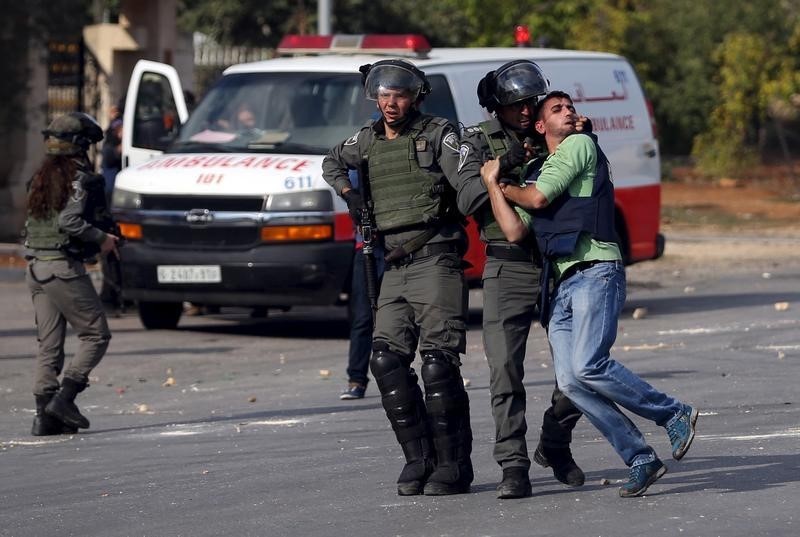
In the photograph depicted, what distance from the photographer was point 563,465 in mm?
6449

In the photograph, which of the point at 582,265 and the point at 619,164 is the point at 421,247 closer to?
the point at 582,265

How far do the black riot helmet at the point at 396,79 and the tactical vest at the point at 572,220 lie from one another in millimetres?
769

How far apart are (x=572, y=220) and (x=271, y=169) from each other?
19.6ft

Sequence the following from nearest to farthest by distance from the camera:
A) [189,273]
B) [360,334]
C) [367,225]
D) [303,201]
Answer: [367,225] → [360,334] → [303,201] → [189,273]

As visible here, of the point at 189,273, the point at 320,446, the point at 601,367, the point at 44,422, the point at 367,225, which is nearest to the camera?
the point at 601,367

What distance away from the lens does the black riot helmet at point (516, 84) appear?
622cm

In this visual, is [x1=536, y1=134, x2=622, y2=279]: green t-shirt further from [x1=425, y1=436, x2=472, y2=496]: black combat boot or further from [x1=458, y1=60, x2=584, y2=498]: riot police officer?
[x1=425, y1=436, x2=472, y2=496]: black combat boot

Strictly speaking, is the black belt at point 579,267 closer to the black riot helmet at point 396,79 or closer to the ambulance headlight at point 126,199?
the black riot helmet at point 396,79

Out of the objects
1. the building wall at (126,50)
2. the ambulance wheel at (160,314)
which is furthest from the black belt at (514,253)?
the building wall at (126,50)

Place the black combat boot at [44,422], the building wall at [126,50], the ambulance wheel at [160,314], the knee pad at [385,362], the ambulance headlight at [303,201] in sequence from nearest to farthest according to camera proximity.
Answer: the knee pad at [385,362] → the black combat boot at [44,422] → the ambulance headlight at [303,201] → the ambulance wheel at [160,314] → the building wall at [126,50]

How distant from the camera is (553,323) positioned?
6.28 meters

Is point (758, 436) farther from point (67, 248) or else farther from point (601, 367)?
point (67, 248)

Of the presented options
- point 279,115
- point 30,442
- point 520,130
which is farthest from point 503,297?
point 279,115

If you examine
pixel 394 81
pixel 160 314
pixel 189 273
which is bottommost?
pixel 160 314
